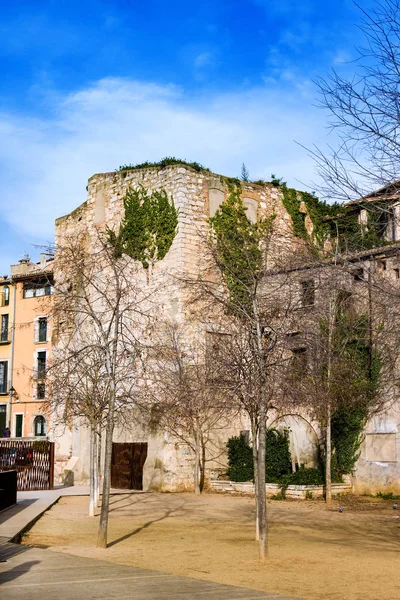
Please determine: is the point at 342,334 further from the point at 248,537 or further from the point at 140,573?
the point at 140,573

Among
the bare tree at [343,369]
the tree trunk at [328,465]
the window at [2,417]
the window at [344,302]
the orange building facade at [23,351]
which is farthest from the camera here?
the window at [2,417]

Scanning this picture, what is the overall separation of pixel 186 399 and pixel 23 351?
29.7 metres

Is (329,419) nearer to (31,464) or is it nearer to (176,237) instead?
(176,237)

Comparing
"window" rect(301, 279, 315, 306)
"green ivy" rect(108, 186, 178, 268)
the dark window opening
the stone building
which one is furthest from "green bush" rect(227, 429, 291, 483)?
the dark window opening

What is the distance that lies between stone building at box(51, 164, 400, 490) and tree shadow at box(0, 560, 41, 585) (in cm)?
1398

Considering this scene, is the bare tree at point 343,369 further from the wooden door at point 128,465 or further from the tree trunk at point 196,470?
the wooden door at point 128,465

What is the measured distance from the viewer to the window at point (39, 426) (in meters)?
50.6

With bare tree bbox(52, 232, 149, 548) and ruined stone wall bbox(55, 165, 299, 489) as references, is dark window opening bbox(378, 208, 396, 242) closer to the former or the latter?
bare tree bbox(52, 232, 149, 548)

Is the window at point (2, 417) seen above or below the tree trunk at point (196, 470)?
above

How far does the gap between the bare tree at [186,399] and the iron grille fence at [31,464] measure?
3.75 m

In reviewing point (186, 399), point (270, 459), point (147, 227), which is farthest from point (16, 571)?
point (147, 227)

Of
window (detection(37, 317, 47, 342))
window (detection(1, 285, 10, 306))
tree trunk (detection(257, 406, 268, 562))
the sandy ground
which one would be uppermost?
window (detection(1, 285, 10, 306))

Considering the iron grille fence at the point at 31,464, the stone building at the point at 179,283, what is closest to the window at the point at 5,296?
the stone building at the point at 179,283

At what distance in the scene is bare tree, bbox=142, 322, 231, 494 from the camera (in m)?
26.4
